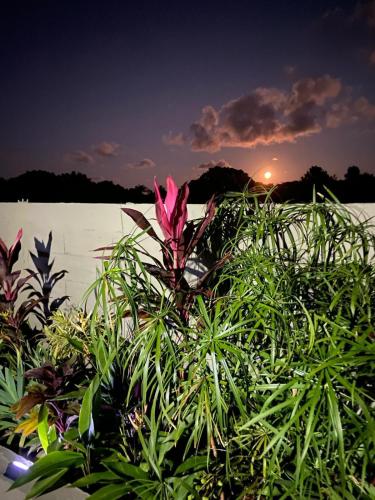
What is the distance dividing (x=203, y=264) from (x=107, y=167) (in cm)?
217

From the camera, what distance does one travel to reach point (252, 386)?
1251mm

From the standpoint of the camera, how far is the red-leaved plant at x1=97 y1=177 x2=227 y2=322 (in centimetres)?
152

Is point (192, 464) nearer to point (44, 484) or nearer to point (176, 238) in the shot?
point (44, 484)

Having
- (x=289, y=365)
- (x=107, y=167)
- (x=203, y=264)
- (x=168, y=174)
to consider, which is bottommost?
(x=289, y=365)

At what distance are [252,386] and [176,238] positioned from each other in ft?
2.09

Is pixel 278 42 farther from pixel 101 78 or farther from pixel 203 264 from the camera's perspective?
pixel 203 264

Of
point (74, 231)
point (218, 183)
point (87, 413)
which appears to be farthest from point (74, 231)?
point (87, 413)

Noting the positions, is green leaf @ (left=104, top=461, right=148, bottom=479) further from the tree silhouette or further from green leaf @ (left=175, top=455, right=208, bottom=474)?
the tree silhouette

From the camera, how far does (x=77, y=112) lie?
186 inches

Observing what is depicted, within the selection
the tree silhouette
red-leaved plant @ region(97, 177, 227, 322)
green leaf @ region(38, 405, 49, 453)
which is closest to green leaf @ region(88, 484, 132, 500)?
green leaf @ region(38, 405, 49, 453)

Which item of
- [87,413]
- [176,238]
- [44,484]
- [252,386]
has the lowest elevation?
[44,484]

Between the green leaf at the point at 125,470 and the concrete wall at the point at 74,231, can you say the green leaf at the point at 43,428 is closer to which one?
the green leaf at the point at 125,470

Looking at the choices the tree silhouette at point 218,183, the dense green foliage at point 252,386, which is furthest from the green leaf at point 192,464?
the tree silhouette at point 218,183

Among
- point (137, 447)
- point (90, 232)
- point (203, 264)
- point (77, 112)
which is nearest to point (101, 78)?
point (77, 112)
